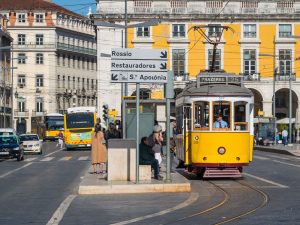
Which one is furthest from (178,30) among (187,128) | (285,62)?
(187,128)

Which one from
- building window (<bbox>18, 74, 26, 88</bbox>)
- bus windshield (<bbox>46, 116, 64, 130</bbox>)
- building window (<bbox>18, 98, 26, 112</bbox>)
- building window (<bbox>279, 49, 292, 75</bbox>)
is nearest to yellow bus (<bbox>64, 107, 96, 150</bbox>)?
building window (<bbox>279, 49, 292, 75</bbox>)

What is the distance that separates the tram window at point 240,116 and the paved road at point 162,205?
164 centimetres

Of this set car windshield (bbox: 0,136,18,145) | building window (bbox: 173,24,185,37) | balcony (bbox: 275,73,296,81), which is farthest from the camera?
building window (bbox: 173,24,185,37)

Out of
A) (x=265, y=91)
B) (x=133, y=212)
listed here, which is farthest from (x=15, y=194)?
(x=265, y=91)

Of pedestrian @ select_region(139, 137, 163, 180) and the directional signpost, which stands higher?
the directional signpost

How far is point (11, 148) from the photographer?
152 ft

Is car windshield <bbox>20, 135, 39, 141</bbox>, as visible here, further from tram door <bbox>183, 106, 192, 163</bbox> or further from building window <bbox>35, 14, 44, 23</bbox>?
building window <bbox>35, 14, 44, 23</bbox>

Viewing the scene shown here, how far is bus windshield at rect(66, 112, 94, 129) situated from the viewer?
216 ft

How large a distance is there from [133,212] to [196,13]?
244ft

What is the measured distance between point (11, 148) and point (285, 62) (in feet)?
161

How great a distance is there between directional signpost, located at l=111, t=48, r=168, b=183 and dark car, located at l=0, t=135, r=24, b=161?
82.2ft

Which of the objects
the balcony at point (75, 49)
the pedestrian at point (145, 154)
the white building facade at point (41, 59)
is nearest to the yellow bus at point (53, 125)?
the white building facade at point (41, 59)

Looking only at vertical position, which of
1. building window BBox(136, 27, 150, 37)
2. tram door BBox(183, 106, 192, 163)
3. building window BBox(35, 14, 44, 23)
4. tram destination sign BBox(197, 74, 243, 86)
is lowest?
tram door BBox(183, 106, 192, 163)

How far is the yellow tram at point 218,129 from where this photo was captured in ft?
84.3
